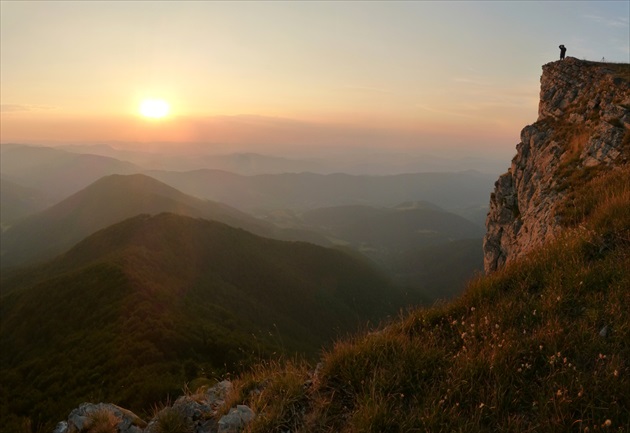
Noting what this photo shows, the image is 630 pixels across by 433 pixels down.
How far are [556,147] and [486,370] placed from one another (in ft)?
100

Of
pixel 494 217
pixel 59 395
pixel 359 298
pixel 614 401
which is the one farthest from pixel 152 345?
pixel 359 298

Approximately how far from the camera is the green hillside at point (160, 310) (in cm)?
5119

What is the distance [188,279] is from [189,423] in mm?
118766

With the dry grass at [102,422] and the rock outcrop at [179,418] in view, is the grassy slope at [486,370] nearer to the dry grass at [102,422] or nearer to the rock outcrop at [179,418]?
the rock outcrop at [179,418]

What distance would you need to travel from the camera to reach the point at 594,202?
10773mm

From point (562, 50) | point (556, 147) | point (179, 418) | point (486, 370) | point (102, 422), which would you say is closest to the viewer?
point (486, 370)

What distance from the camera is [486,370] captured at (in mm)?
4746

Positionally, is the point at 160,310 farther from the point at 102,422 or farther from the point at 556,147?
the point at 102,422

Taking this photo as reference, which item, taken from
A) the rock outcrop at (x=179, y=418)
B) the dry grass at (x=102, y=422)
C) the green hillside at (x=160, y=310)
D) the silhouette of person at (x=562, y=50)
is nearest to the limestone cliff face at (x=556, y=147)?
the silhouette of person at (x=562, y=50)

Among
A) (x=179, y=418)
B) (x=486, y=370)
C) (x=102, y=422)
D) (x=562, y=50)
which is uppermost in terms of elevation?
(x=562, y=50)

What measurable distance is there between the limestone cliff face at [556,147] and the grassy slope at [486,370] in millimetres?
10474

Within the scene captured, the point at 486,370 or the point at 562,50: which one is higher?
the point at 562,50

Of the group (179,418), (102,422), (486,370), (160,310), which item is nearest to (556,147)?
(486,370)

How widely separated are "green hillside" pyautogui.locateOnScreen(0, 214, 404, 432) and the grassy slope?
753 millimetres
